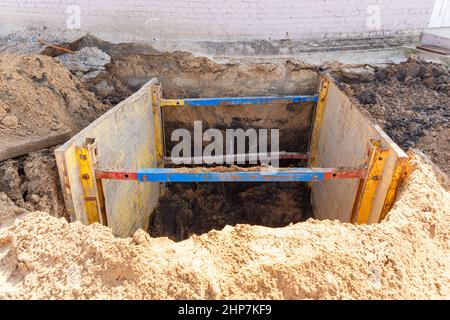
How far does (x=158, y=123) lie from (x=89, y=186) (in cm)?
204

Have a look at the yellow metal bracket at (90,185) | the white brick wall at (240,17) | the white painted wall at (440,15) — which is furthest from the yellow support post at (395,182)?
the white painted wall at (440,15)

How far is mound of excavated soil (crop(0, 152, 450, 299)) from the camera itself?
1.81 m

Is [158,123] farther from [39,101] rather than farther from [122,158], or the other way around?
[39,101]

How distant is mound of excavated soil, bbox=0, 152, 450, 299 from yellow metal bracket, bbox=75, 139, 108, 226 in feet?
2.37

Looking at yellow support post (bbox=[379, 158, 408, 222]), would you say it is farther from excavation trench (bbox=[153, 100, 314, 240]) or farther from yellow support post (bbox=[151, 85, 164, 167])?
yellow support post (bbox=[151, 85, 164, 167])

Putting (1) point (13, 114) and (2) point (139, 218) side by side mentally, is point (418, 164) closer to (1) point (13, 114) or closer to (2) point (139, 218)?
(2) point (139, 218)

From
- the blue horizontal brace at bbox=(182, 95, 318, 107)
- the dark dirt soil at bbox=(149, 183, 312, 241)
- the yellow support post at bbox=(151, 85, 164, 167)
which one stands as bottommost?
the dark dirt soil at bbox=(149, 183, 312, 241)

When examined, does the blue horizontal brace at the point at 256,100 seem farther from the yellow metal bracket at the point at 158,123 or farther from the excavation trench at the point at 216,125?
the yellow metal bracket at the point at 158,123

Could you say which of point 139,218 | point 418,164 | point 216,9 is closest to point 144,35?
point 216,9

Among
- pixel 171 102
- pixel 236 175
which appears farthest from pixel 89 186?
pixel 171 102

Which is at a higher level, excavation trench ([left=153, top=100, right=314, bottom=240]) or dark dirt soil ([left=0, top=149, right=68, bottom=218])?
dark dirt soil ([left=0, top=149, right=68, bottom=218])

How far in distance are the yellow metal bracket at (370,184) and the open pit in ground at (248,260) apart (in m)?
0.60

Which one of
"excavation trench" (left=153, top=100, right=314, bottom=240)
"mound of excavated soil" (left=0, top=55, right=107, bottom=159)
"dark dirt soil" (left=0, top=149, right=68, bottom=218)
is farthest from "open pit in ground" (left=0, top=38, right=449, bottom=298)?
"excavation trench" (left=153, top=100, right=314, bottom=240)
